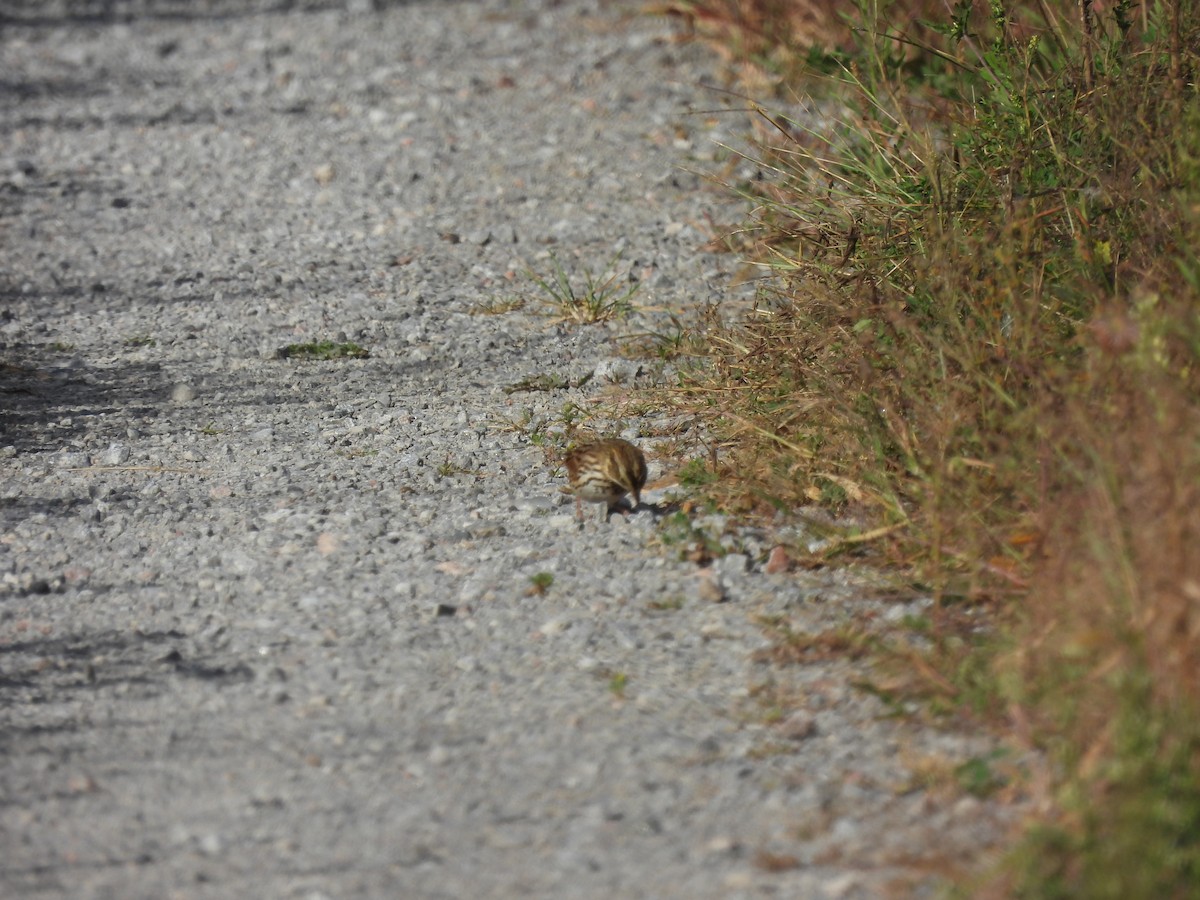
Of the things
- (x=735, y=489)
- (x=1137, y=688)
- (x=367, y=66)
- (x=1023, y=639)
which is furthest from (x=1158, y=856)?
(x=367, y=66)

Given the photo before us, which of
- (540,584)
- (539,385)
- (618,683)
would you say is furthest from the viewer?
(539,385)

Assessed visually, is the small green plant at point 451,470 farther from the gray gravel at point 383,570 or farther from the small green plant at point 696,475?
the small green plant at point 696,475

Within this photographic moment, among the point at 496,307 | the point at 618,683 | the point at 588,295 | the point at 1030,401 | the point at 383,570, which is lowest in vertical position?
the point at 496,307

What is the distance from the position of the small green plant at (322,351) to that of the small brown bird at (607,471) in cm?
187

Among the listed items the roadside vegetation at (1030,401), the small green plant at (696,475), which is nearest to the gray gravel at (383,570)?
the small green plant at (696,475)

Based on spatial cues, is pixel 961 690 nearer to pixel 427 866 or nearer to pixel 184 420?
pixel 427 866

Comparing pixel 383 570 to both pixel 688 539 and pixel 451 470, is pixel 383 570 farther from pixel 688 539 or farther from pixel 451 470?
pixel 688 539

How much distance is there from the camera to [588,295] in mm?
6586

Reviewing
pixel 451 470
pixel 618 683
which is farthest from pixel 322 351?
pixel 618 683

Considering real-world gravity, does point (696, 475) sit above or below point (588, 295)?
above

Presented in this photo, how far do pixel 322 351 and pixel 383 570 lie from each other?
1.99 m

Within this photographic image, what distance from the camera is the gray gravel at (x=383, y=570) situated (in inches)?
Result: 132

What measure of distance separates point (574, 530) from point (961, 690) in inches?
60.5

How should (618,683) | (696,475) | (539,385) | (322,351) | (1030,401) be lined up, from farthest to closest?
1. (322,351)
2. (539,385)
3. (696,475)
4. (1030,401)
5. (618,683)
